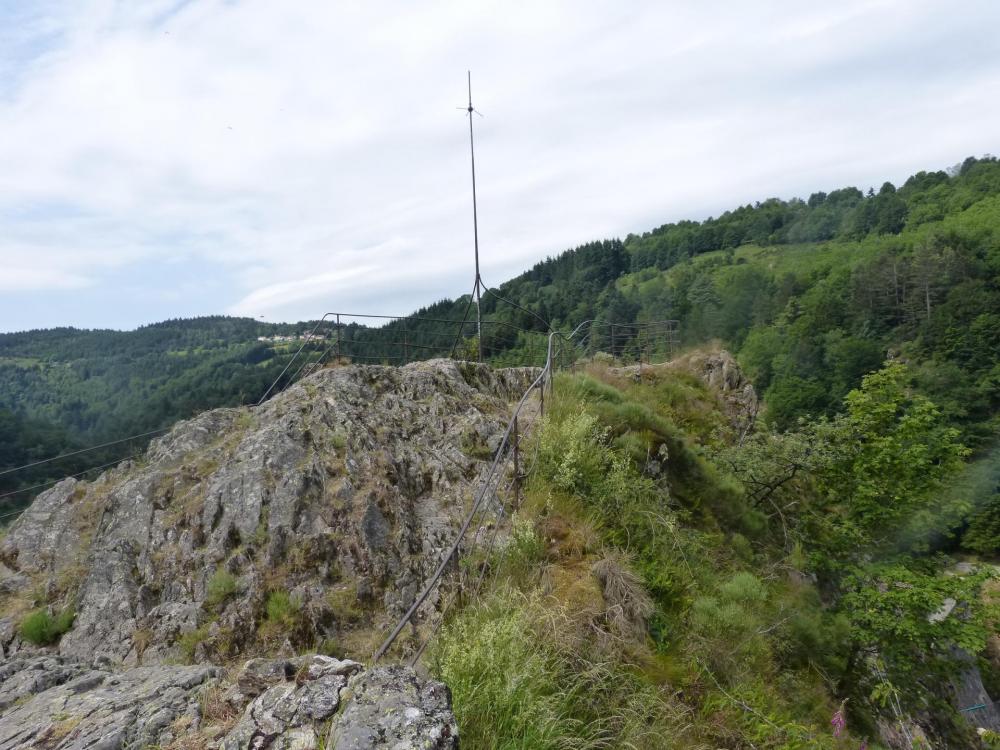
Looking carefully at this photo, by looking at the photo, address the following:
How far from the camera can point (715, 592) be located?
19.5 feet

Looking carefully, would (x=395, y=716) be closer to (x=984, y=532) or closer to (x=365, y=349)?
(x=365, y=349)

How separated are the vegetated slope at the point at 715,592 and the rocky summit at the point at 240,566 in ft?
3.56

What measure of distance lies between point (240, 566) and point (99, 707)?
6.94ft

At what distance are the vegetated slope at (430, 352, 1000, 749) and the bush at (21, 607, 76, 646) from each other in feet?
15.3

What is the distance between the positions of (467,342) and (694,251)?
11966 centimetres

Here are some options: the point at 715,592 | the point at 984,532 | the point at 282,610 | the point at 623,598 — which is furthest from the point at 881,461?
the point at 984,532

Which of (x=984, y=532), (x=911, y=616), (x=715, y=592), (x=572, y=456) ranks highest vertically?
(x=572, y=456)

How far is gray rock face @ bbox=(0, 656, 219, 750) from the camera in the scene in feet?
→ 10.3

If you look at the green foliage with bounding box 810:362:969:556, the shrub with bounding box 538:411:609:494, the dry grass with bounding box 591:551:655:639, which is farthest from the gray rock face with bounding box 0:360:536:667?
the green foliage with bounding box 810:362:969:556

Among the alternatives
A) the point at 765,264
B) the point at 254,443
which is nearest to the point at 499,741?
the point at 254,443

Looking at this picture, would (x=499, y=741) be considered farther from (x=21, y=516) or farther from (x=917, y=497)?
(x=917, y=497)

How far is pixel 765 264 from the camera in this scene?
99000 mm

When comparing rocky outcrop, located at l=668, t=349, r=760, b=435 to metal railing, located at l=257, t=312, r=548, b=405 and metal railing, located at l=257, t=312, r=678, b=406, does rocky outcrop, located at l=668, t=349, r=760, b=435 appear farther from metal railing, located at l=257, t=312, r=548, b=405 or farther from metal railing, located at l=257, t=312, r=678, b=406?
metal railing, located at l=257, t=312, r=548, b=405

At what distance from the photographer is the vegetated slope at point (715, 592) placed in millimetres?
3533
